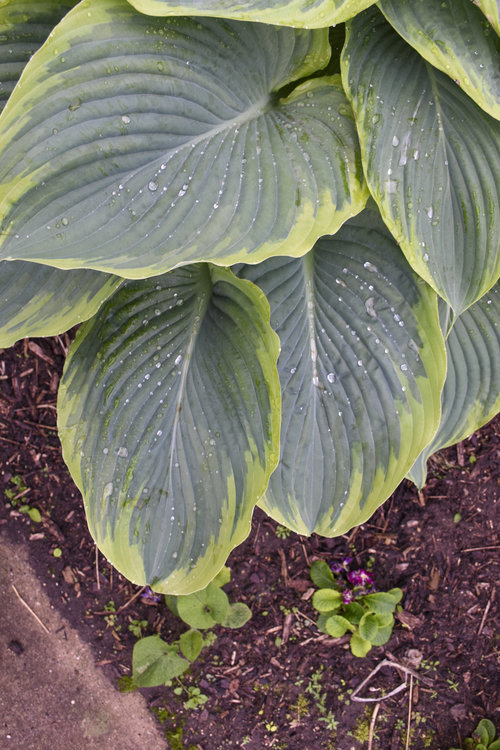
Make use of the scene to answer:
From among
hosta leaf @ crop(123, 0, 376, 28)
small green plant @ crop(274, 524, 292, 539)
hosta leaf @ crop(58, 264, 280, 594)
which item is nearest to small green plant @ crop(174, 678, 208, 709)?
small green plant @ crop(274, 524, 292, 539)

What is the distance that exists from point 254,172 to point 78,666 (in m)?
1.53

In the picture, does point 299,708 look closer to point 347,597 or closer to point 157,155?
point 347,597

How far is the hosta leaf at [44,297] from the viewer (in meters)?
1.08

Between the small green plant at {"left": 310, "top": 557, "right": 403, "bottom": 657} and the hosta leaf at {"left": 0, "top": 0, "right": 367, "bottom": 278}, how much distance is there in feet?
3.93

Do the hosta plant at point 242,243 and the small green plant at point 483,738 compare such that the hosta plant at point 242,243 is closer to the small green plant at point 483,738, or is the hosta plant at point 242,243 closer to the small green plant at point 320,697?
the small green plant at point 320,697

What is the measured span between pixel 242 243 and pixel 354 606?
1.26 metres

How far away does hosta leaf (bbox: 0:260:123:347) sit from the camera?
42.7 inches

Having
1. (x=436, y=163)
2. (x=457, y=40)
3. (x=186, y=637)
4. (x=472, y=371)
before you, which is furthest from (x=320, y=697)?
(x=457, y=40)

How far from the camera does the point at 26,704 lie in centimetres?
174

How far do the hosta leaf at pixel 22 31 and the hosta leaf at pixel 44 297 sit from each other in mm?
285

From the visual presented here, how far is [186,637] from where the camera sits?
1.66 m

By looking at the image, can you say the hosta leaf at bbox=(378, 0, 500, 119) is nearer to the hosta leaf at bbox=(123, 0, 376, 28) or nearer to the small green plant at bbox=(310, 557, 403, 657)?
the hosta leaf at bbox=(123, 0, 376, 28)

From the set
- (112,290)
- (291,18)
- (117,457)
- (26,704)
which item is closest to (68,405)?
(117,457)

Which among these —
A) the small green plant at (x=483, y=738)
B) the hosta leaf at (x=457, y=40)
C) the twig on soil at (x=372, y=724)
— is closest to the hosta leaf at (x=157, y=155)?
the hosta leaf at (x=457, y=40)
